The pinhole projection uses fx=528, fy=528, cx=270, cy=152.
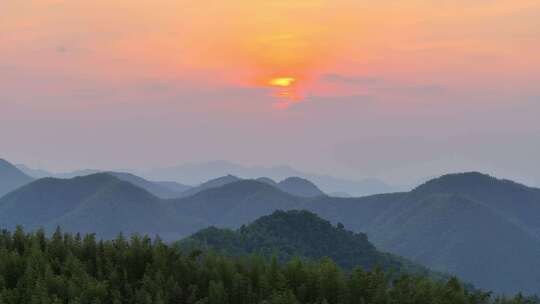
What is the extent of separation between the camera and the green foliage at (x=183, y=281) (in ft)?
36.2

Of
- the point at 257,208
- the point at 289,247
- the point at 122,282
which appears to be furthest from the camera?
the point at 257,208

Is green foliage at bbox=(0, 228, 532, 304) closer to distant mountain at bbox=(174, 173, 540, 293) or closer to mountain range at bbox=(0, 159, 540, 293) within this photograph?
distant mountain at bbox=(174, 173, 540, 293)

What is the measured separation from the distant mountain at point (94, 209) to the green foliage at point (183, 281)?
504 ft

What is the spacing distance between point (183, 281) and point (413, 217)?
524 ft

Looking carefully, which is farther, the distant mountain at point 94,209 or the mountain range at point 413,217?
the distant mountain at point 94,209

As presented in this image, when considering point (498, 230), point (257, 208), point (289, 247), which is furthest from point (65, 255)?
point (257, 208)

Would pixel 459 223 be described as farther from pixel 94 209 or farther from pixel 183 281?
pixel 183 281

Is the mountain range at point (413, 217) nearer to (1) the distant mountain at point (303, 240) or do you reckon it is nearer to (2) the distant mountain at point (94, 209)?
(2) the distant mountain at point (94, 209)

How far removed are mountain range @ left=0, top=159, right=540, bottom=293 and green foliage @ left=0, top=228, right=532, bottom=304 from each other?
405 ft

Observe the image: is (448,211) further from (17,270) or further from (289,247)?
(17,270)

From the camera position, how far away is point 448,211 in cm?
15812

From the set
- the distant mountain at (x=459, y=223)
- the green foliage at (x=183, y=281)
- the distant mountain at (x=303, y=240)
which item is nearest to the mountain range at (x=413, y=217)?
the distant mountain at (x=459, y=223)

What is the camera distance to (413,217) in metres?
164

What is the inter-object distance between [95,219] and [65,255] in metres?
164
